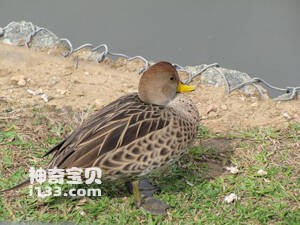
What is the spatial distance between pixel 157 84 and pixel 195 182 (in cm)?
64

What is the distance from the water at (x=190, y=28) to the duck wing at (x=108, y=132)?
6.95 feet

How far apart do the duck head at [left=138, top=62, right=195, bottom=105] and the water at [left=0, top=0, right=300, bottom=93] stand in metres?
1.89

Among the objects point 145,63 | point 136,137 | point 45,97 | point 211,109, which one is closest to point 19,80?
point 45,97

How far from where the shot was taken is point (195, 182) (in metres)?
3.77

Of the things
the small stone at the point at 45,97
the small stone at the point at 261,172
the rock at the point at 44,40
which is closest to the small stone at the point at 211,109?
the small stone at the point at 261,172

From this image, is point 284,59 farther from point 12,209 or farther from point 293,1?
point 12,209

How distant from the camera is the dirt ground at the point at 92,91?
447 cm

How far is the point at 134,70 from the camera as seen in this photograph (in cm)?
522

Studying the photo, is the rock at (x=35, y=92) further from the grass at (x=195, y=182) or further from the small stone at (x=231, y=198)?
the small stone at (x=231, y=198)

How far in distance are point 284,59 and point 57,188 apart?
2.76 meters

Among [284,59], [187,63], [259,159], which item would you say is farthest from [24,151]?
[284,59]

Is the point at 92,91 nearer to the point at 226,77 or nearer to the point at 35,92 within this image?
the point at 35,92

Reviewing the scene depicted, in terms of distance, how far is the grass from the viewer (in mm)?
3496

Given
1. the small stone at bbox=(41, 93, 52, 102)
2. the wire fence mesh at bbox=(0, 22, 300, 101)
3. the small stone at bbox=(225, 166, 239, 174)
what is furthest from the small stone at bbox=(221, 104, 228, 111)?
the small stone at bbox=(41, 93, 52, 102)
